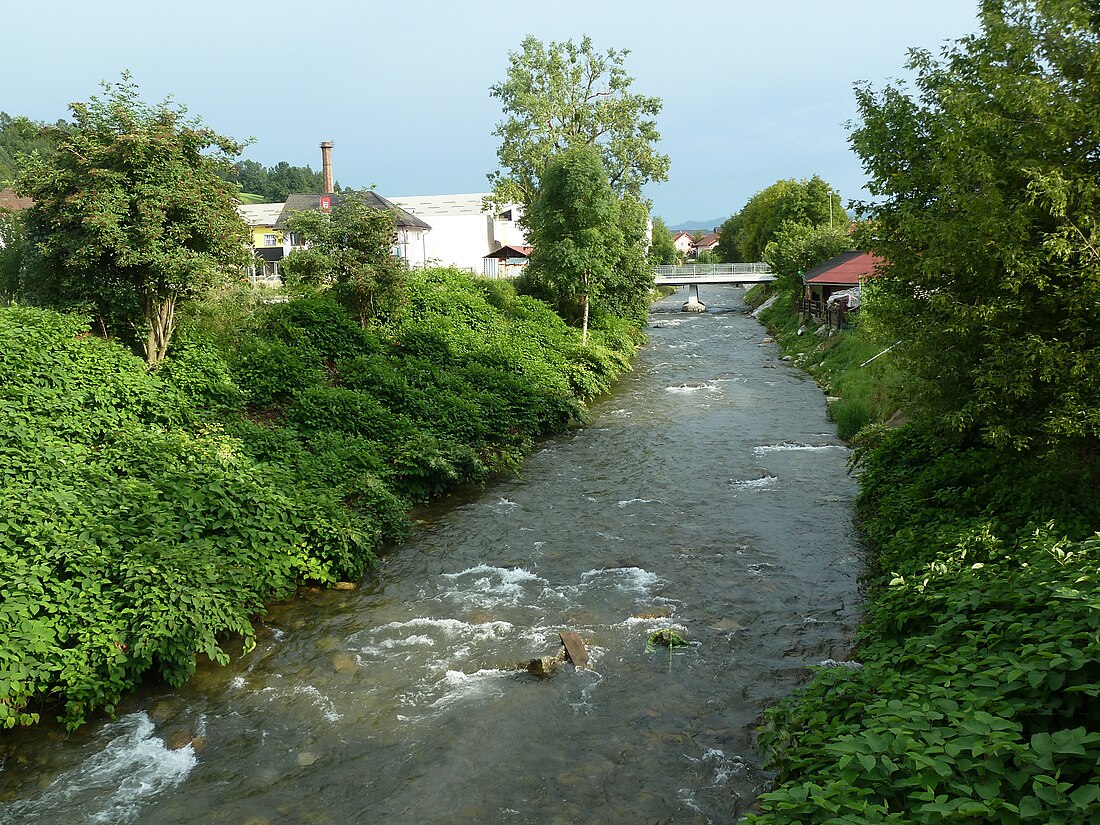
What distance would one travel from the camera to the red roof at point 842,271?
3862cm

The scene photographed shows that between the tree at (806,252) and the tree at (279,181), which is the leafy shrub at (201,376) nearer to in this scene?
the tree at (806,252)

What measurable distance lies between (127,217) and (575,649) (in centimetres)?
1179

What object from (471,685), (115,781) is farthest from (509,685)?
(115,781)

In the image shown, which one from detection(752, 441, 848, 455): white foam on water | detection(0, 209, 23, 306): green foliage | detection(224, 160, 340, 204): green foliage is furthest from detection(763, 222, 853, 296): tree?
detection(224, 160, 340, 204): green foliage

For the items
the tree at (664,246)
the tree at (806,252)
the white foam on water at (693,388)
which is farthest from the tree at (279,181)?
the white foam on water at (693,388)

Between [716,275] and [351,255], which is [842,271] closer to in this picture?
[351,255]

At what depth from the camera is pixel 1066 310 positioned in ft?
29.2

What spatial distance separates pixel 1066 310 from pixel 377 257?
18.7m

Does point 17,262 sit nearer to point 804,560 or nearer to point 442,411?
point 442,411

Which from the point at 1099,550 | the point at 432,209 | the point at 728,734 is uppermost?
the point at 432,209

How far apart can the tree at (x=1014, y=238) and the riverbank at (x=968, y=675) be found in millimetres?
1002

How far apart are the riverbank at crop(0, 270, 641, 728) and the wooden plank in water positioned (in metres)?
4.04

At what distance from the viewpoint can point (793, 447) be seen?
67.1 ft

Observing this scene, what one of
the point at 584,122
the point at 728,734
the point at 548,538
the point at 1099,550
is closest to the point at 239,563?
the point at 548,538
